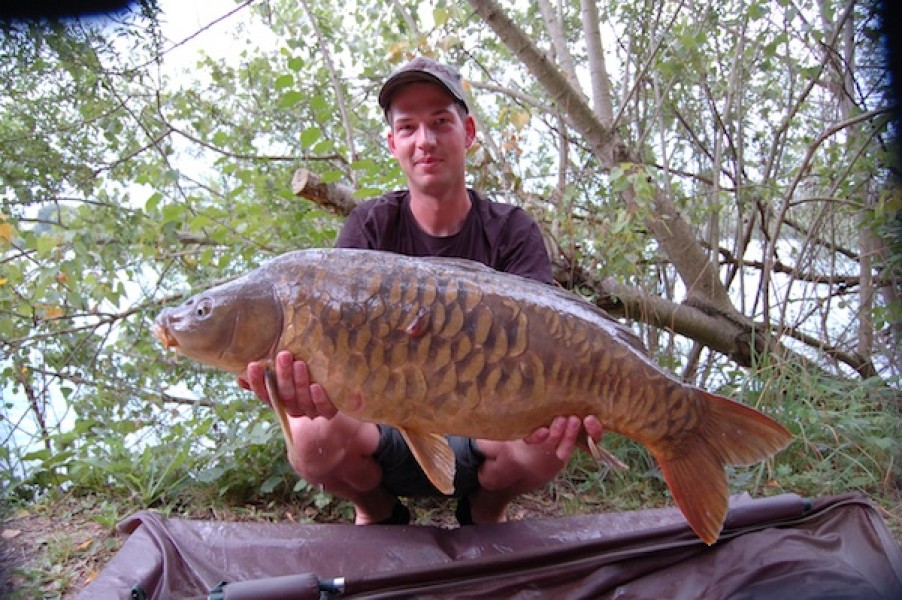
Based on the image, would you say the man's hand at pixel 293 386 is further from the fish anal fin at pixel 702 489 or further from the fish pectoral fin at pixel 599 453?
the fish anal fin at pixel 702 489

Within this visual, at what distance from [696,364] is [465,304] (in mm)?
2145

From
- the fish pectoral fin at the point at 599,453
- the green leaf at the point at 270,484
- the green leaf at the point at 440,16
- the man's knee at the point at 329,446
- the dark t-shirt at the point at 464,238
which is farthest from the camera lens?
the green leaf at the point at 440,16

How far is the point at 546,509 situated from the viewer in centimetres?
214

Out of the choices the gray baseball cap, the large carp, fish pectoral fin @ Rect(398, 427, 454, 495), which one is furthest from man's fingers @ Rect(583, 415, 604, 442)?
the gray baseball cap

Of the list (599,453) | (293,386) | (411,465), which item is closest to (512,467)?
(411,465)

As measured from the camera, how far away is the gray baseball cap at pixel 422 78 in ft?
5.44

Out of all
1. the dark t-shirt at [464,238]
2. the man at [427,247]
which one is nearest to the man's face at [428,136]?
the man at [427,247]

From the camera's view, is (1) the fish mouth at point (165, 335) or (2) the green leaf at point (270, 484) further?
(2) the green leaf at point (270, 484)

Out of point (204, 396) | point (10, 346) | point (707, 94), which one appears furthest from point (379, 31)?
point (10, 346)

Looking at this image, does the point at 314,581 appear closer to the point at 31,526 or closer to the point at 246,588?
the point at 246,588

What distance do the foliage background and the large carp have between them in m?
0.90

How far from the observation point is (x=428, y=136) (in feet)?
5.49

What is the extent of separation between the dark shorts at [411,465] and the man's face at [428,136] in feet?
2.03

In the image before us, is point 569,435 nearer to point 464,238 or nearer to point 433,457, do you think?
point 433,457
